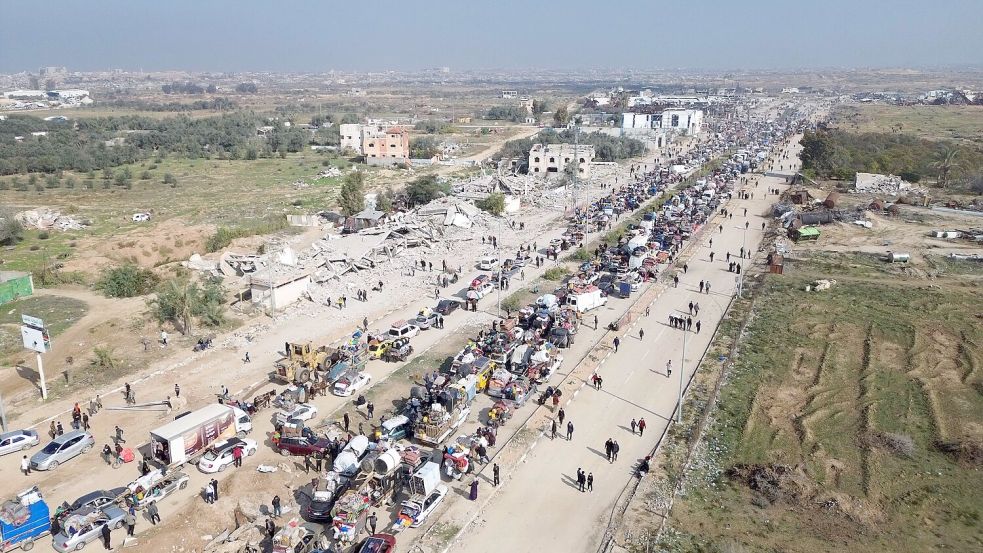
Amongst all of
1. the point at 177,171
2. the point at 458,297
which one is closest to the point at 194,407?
the point at 458,297

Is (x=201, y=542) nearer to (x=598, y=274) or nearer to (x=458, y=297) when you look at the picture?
(x=458, y=297)

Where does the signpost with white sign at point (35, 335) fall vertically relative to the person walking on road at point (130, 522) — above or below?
above

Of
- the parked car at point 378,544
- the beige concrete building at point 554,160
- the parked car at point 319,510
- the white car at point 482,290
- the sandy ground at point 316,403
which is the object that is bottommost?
the sandy ground at point 316,403

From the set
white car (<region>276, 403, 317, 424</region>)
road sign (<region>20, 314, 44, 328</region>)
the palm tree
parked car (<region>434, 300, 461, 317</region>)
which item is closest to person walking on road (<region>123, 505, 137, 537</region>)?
A: white car (<region>276, 403, 317, 424</region>)

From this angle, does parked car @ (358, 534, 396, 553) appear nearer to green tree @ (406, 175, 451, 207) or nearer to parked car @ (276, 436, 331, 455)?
parked car @ (276, 436, 331, 455)

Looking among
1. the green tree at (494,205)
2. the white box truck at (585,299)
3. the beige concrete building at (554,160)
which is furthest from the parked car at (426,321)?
the beige concrete building at (554,160)

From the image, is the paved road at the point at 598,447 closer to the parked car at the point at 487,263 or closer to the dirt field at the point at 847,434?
the dirt field at the point at 847,434

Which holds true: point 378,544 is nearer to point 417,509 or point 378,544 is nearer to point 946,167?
point 417,509
